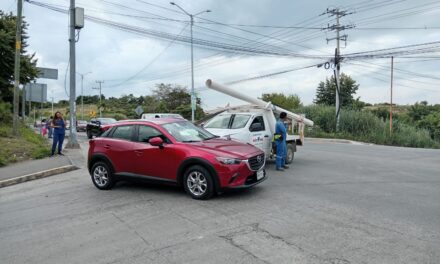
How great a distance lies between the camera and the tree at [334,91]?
186 ft

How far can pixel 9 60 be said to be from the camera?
69.4ft

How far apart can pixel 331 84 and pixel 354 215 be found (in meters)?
55.7

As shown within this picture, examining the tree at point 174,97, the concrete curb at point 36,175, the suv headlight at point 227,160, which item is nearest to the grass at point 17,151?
the concrete curb at point 36,175

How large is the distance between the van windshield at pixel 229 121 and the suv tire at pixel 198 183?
3.82m

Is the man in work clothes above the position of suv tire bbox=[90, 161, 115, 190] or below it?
above

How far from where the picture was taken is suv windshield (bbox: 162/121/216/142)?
7934 millimetres

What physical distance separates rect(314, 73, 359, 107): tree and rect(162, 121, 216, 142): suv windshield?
49831 millimetres

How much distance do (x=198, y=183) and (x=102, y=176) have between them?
2674mm

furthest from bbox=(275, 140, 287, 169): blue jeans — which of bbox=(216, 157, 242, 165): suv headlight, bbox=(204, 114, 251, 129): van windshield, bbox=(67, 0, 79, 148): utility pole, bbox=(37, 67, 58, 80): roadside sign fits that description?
bbox=(37, 67, 58, 80): roadside sign

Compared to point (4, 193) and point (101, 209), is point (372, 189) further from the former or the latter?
point (4, 193)

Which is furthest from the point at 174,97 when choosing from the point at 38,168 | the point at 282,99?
the point at 38,168

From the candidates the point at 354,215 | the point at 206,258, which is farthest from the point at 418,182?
the point at 206,258

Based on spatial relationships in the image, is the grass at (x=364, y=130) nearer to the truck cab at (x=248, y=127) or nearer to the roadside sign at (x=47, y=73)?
the truck cab at (x=248, y=127)

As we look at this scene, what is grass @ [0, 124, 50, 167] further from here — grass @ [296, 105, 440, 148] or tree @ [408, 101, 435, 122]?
tree @ [408, 101, 435, 122]
